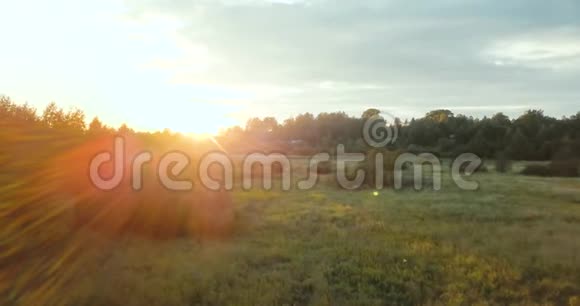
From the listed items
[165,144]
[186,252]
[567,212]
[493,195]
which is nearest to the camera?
[186,252]

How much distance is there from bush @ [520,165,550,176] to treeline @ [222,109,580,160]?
273 centimetres

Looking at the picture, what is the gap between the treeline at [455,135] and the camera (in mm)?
48156

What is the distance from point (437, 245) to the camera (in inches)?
379

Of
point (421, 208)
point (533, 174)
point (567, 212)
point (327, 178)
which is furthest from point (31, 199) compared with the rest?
point (533, 174)

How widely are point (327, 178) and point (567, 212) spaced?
15.5m

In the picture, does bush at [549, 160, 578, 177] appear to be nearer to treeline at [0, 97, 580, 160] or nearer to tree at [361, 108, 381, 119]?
treeline at [0, 97, 580, 160]

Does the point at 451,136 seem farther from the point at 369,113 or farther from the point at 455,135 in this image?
the point at 369,113

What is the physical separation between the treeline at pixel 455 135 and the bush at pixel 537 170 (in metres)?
2.73

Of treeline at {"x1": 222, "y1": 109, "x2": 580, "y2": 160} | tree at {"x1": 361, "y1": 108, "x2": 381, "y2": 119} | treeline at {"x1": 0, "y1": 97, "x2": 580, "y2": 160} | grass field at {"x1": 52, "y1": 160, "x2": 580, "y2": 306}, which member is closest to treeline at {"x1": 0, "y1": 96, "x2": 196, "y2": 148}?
grass field at {"x1": 52, "y1": 160, "x2": 580, "y2": 306}

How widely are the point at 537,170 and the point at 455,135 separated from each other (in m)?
20.0

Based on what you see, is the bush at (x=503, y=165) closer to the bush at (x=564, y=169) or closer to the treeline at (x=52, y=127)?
the bush at (x=564, y=169)

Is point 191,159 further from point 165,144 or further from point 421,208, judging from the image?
point 421,208

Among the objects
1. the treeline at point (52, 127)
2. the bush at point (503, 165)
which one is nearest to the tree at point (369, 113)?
the bush at point (503, 165)

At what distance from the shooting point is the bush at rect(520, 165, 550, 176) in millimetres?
36438
